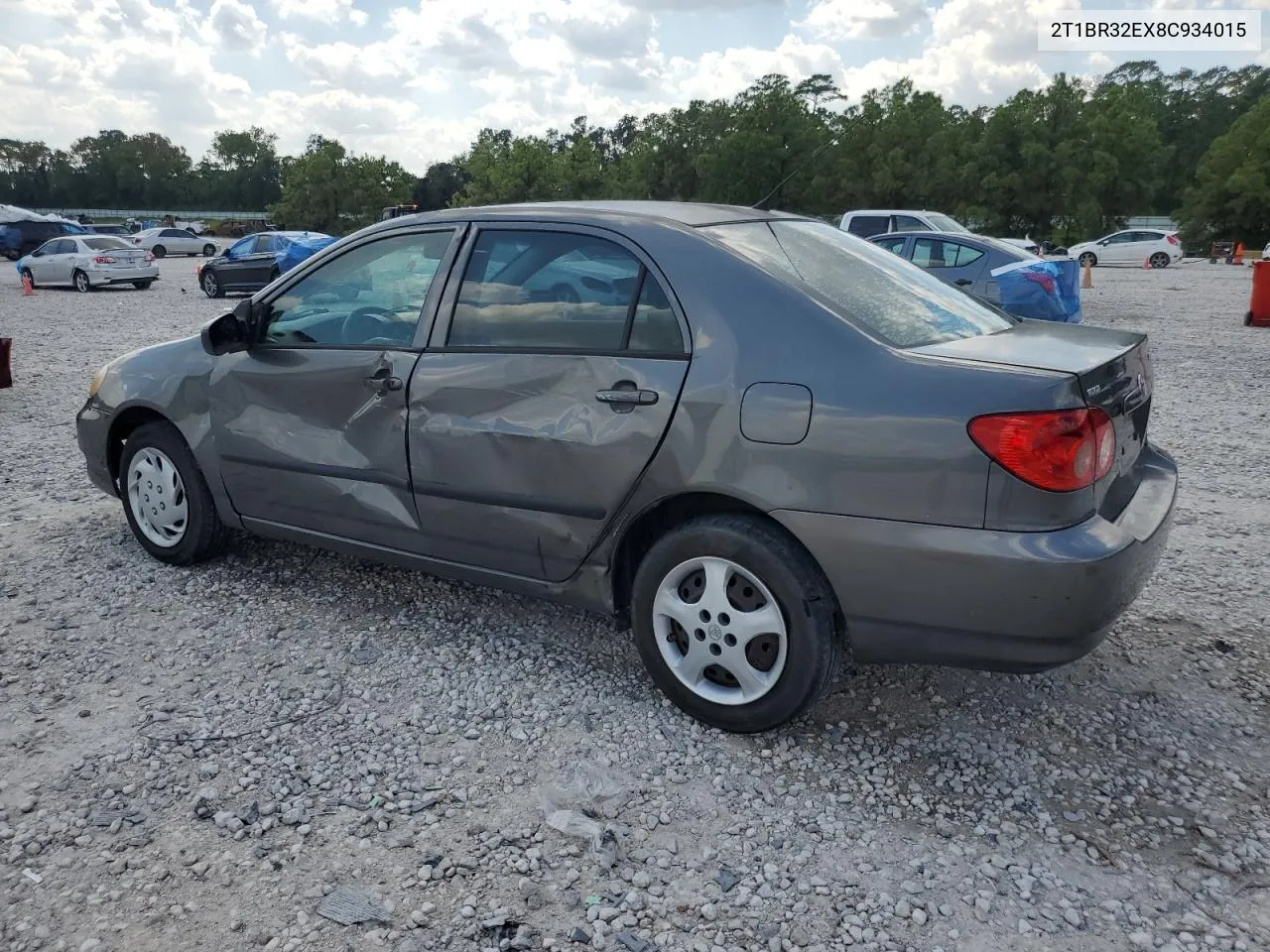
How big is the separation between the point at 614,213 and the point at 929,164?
51981 millimetres

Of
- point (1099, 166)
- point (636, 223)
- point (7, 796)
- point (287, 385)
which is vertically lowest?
point (7, 796)

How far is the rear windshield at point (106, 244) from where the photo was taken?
2391 centimetres

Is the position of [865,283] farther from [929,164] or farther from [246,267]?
[929,164]

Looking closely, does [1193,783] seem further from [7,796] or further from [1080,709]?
[7,796]

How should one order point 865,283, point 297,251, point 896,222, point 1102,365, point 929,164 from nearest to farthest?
1. point 1102,365
2. point 865,283
3. point 896,222
4. point 297,251
5. point 929,164

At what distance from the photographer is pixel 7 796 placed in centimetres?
296

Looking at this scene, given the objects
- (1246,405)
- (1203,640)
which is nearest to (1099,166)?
(1246,405)

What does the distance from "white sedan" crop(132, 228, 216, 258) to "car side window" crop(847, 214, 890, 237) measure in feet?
126

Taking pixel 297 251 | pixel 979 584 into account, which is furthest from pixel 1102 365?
pixel 297 251

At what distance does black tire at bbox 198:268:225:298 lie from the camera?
71.3 ft

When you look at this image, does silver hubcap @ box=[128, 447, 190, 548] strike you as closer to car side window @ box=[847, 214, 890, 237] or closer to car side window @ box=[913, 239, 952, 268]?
car side window @ box=[913, 239, 952, 268]

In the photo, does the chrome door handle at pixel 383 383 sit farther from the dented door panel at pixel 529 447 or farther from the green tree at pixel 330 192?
the green tree at pixel 330 192

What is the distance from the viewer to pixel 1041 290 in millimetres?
11109

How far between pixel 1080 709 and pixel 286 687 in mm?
2765
